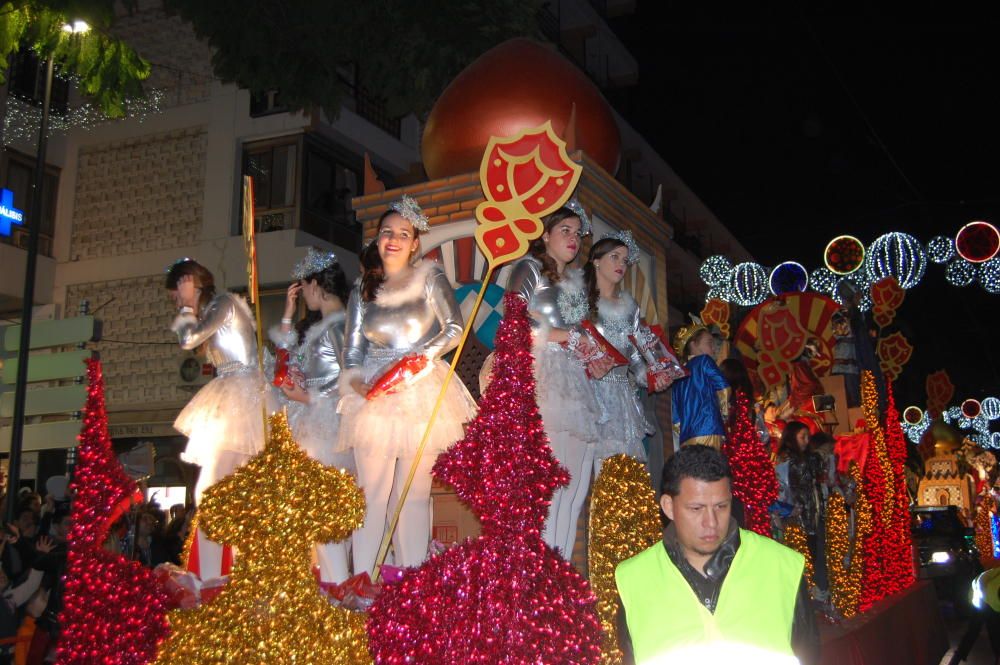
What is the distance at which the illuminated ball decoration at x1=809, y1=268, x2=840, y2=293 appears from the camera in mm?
15102

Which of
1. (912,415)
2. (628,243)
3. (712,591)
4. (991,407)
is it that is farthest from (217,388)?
(991,407)

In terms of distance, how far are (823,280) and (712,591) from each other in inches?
523

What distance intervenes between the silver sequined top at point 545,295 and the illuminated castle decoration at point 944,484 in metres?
29.7

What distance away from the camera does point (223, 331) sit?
556 cm

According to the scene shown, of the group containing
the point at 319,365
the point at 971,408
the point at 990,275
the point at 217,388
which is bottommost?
the point at 217,388

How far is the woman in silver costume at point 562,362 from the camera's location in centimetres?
481

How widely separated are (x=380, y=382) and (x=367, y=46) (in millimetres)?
3744

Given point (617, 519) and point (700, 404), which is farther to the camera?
point (700, 404)

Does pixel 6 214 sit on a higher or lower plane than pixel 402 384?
higher

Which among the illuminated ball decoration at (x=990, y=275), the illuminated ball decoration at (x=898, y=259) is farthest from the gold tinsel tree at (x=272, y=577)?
the illuminated ball decoration at (x=990, y=275)

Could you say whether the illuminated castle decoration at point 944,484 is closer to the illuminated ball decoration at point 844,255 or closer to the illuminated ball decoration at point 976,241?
the illuminated ball decoration at point 844,255

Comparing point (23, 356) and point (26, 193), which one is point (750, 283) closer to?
point (23, 356)

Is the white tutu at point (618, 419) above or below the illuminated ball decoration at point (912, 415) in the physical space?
below

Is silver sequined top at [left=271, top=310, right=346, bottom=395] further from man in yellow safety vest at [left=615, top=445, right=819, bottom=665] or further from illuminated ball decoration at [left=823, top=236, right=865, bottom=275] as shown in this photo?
illuminated ball decoration at [left=823, top=236, right=865, bottom=275]
